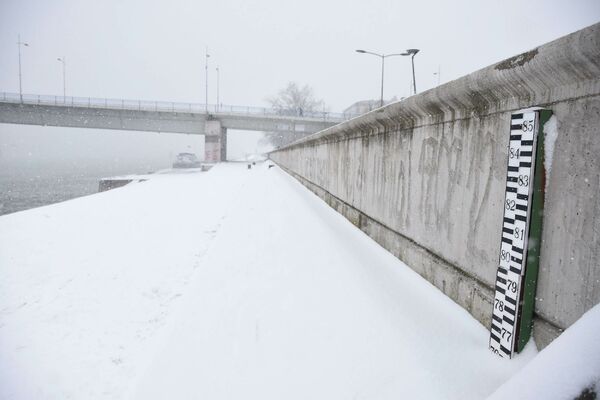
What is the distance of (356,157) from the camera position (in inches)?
231

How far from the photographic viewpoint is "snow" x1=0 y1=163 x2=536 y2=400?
2199mm

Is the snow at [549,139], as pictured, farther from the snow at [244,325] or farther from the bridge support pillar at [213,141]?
the bridge support pillar at [213,141]

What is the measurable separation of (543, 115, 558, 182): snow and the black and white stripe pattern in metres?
0.07

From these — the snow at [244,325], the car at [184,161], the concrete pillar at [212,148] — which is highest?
the concrete pillar at [212,148]

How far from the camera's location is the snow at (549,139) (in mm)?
1822

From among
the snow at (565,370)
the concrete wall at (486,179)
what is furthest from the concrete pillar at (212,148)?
the snow at (565,370)

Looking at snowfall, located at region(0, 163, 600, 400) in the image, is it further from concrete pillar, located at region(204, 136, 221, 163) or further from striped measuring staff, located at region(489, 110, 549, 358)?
concrete pillar, located at region(204, 136, 221, 163)

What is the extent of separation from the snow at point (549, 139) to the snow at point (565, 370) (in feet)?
3.20

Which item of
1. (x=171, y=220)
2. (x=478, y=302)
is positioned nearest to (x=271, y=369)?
(x=478, y=302)

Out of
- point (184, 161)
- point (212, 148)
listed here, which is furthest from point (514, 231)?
point (184, 161)

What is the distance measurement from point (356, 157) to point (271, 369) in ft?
13.4

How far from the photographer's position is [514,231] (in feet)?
6.47

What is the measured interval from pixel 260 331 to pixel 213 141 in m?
54.4

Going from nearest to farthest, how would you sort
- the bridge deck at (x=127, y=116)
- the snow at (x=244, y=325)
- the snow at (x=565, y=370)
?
the snow at (x=565, y=370) < the snow at (x=244, y=325) < the bridge deck at (x=127, y=116)
